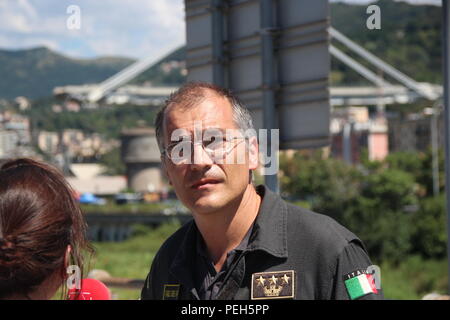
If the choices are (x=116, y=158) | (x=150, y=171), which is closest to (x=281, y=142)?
(x=150, y=171)

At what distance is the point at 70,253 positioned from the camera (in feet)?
7.43

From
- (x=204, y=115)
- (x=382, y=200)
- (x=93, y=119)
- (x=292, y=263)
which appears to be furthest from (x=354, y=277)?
(x=93, y=119)

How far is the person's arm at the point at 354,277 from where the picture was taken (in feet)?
7.76

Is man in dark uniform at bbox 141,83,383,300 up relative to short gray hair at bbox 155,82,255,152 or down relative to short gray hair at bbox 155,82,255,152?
down

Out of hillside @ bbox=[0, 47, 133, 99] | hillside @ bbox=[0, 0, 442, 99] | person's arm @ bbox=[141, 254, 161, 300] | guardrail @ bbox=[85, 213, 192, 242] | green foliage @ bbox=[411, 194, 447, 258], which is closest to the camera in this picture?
person's arm @ bbox=[141, 254, 161, 300]

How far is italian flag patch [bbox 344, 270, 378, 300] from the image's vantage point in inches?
92.9

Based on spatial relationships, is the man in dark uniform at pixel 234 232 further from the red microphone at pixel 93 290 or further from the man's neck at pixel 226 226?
the red microphone at pixel 93 290

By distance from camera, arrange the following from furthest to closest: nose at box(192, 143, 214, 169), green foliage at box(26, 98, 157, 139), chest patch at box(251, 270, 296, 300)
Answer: green foliage at box(26, 98, 157, 139) → nose at box(192, 143, 214, 169) → chest patch at box(251, 270, 296, 300)

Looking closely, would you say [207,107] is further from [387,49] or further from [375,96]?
[387,49]

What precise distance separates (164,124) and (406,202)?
50692mm

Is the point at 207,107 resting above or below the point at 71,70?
below

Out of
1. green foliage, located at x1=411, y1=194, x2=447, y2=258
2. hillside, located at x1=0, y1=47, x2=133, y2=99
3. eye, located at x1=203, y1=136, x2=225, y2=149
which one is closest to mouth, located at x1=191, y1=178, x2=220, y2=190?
eye, located at x1=203, y1=136, x2=225, y2=149

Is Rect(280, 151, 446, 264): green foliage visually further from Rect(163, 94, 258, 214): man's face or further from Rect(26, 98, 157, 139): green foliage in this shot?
Rect(26, 98, 157, 139): green foliage

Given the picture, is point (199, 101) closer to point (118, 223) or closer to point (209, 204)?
point (209, 204)
